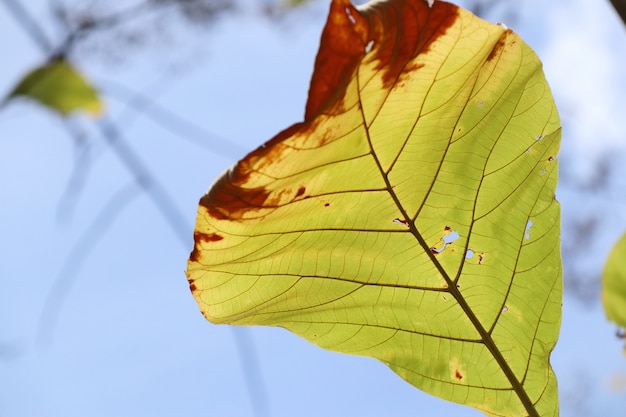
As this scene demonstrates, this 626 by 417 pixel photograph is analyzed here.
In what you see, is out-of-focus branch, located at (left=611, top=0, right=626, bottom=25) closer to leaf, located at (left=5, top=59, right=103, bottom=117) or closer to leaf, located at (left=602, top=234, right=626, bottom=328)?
leaf, located at (left=602, top=234, right=626, bottom=328)

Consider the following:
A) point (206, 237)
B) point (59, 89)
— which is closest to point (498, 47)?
point (206, 237)

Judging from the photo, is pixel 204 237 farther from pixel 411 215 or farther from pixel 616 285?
pixel 616 285

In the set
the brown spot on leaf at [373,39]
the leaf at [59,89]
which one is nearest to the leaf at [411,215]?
the brown spot on leaf at [373,39]

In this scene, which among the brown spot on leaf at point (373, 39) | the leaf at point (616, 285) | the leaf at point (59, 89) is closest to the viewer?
the brown spot on leaf at point (373, 39)

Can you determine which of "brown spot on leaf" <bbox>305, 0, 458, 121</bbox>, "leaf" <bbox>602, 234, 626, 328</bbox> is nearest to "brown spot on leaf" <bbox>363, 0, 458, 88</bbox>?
"brown spot on leaf" <bbox>305, 0, 458, 121</bbox>

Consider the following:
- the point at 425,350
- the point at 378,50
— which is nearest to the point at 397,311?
the point at 425,350

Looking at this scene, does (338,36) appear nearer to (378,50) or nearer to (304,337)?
(378,50)

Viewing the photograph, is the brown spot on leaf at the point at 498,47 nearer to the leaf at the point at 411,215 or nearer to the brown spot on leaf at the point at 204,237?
the leaf at the point at 411,215
